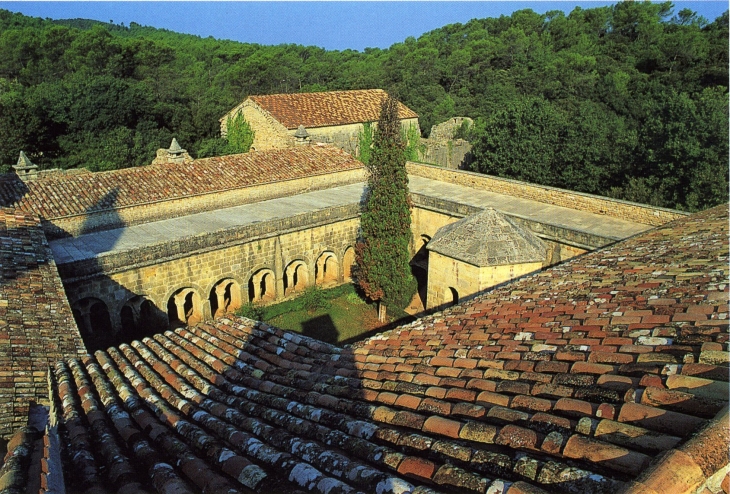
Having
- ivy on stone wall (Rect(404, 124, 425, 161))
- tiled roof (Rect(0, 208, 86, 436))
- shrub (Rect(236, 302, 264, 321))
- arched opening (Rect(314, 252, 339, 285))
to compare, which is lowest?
shrub (Rect(236, 302, 264, 321))

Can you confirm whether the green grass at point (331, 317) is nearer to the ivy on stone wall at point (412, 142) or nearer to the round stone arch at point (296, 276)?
the round stone arch at point (296, 276)

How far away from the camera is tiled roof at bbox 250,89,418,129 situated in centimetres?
2964

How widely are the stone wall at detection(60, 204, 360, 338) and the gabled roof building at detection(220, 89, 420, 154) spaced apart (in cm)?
902

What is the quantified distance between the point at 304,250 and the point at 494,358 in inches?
584

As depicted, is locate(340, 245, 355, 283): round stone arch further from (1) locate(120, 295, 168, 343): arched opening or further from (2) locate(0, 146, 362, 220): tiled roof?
(1) locate(120, 295, 168, 343): arched opening

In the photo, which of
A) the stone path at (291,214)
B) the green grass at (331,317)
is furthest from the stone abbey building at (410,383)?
the green grass at (331,317)

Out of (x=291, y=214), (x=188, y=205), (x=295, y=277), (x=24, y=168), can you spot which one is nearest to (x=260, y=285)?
(x=295, y=277)

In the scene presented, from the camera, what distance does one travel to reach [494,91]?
155 feet

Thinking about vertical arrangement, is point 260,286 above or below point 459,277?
below

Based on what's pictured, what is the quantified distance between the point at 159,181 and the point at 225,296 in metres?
5.26

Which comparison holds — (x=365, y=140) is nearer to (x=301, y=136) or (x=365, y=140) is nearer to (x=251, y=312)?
(x=301, y=136)

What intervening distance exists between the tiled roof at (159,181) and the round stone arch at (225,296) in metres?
4.08

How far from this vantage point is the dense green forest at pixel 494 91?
25.0m

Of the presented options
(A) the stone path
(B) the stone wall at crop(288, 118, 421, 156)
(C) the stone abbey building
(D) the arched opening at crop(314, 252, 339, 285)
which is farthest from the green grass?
(B) the stone wall at crop(288, 118, 421, 156)
